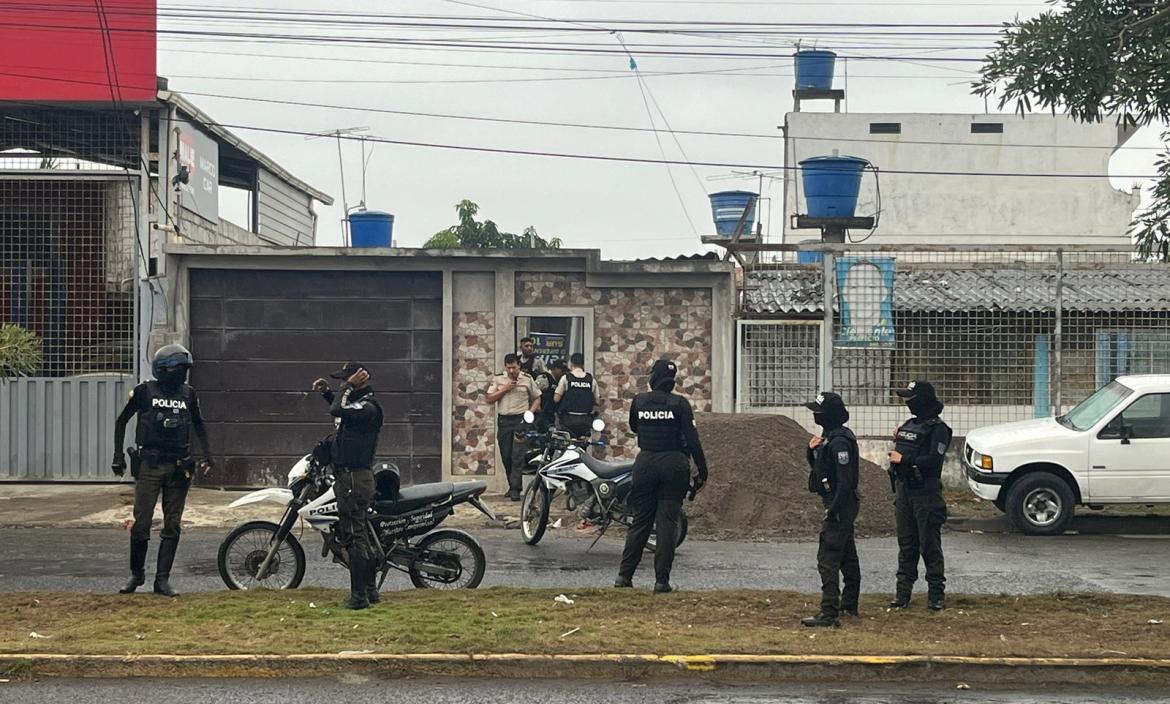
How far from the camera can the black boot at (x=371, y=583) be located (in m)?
8.94

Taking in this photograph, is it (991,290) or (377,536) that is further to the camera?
(991,290)

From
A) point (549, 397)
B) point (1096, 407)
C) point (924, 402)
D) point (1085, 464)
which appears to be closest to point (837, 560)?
point (924, 402)

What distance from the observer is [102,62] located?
16.9 metres

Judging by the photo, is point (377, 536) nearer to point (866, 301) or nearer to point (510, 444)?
point (510, 444)

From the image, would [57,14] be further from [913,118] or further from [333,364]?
[913,118]

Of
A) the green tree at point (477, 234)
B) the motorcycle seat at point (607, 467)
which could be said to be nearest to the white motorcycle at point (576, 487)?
the motorcycle seat at point (607, 467)

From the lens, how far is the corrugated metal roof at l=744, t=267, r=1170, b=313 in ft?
59.6

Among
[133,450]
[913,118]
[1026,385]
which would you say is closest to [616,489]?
[133,450]

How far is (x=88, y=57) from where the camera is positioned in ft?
55.4

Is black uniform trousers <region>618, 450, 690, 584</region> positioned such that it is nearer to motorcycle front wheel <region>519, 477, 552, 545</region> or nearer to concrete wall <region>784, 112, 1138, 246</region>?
motorcycle front wheel <region>519, 477, 552, 545</region>

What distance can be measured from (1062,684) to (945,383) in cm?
1052

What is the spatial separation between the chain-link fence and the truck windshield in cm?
1165

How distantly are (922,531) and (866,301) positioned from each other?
29.1 ft

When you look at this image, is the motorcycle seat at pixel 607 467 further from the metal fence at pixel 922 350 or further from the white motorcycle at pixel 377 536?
the metal fence at pixel 922 350
